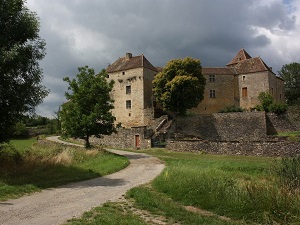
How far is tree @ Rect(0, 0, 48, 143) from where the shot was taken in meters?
15.2

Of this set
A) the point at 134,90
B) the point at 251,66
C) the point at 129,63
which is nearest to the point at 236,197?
the point at 134,90

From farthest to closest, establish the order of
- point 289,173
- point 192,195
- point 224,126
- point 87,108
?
point 224,126
point 87,108
point 289,173
point 192,195

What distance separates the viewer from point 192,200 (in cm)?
1055

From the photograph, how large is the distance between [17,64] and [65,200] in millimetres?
7731

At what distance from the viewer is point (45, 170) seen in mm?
16047

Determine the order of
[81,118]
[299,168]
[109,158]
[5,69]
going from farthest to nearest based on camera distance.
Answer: [81,118]
[109,158]
[5,69]
[299,168]

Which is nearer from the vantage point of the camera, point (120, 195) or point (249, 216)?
point (249, 216)

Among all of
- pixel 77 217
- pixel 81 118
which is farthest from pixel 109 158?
pixel 77 217

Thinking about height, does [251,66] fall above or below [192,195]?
above

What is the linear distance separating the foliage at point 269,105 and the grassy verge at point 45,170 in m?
28.8

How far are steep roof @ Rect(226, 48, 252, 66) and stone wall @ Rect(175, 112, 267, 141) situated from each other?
15897 mm

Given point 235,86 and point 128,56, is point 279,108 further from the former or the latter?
point 128,56

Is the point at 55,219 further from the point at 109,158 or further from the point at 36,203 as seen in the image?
the point at 109,158

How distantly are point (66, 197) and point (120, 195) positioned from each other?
6.18 feet
